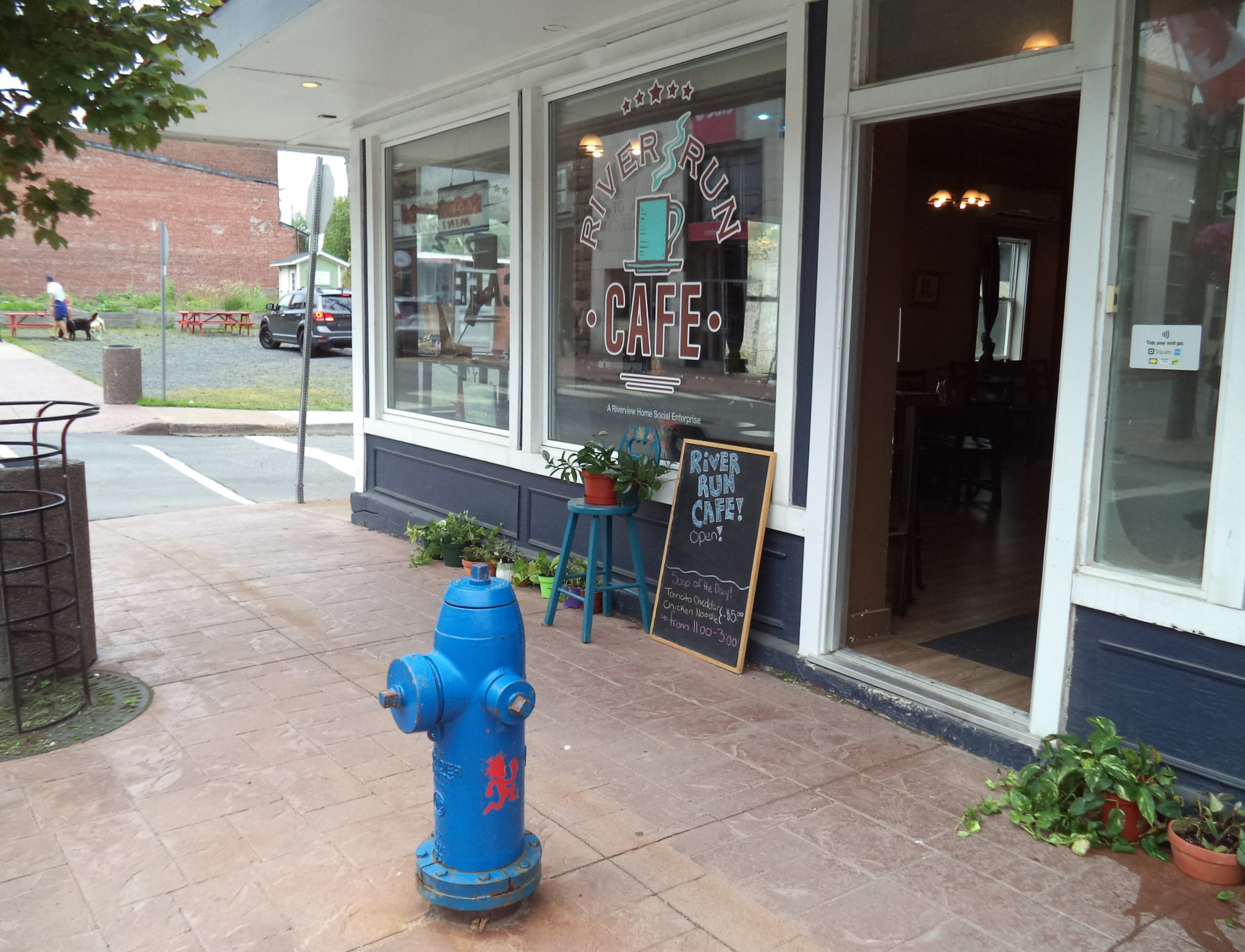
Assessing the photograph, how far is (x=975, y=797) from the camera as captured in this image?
12.1 feet

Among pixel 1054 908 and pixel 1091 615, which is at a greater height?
pixel 1091 615

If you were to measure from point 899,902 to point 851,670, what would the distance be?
1.69 meters

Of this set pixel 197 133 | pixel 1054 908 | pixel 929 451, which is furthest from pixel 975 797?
pixel 197 133

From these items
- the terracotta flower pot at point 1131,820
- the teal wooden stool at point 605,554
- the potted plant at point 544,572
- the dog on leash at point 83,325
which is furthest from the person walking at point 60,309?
the terracotta flower pot at point 1131,820

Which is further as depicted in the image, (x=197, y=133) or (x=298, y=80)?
(x=197, y=133)

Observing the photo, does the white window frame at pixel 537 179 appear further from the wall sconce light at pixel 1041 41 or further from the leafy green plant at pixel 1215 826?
the leafy green plant at pixel 1215 826

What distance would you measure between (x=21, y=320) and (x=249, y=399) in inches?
654

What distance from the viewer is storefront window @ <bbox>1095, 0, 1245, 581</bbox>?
3.29 metres

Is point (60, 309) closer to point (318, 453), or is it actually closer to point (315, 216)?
point (318, 453)

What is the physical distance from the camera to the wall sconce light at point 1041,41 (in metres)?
3.79

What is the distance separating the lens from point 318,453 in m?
13.6

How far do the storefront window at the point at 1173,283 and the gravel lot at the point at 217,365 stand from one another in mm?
15954

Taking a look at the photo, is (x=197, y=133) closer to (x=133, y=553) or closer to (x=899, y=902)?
(x=133, y=553)

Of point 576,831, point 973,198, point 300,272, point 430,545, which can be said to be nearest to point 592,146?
→ point 430,545
